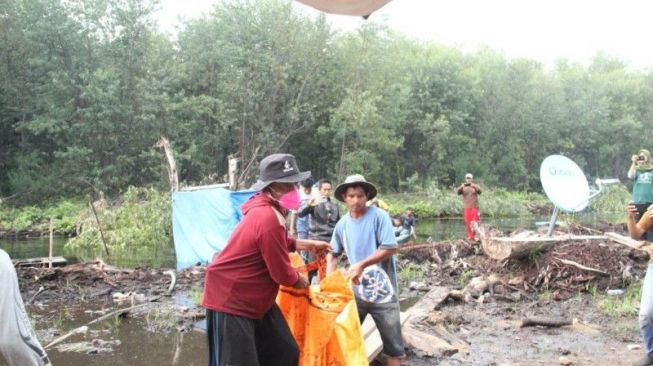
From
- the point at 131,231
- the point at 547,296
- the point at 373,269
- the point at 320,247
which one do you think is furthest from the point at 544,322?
the point at 131,231

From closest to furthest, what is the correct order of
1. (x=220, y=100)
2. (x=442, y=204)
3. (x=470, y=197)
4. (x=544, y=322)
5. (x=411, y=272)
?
1. (x=544, y=322)
2. (x=411, y=272)
3. (x=470, y=197)
4. (x=442, y=204)
5. (x=220, y=100)

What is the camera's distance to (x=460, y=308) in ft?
26.2

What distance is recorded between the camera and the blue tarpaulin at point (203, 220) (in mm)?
11820

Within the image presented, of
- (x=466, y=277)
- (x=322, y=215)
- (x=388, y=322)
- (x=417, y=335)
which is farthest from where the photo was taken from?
(x=466, y=277)

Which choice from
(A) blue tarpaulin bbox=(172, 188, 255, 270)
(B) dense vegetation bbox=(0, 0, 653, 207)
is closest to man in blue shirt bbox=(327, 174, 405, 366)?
(A) blue tarpaulin bbox=(172, 188, 255, 270)

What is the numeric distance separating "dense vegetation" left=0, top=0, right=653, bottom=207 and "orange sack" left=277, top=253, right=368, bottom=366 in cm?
2289

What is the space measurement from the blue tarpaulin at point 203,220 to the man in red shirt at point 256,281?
8.29m

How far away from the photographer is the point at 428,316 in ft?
22.6

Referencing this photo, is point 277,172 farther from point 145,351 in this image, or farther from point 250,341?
point 145,351

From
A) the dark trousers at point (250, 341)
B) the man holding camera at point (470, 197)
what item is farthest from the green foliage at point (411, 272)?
the dark trousers at point (250, 341)

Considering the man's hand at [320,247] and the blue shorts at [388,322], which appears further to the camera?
the blue shorts at [388,322]

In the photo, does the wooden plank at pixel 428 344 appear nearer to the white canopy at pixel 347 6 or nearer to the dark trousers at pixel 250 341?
the dark trousers at pixel 250 341

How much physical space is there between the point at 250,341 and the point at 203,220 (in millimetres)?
9059

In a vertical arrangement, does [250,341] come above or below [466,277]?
above
